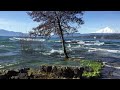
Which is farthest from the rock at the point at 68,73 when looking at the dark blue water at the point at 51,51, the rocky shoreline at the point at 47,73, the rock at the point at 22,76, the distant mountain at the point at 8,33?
the distant mountain at the point at 8,33

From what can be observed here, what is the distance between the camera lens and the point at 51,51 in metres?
3.41

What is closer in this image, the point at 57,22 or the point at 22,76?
the point at 22,76

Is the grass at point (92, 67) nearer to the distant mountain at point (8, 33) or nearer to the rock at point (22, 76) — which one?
the rock at point (22, 76)

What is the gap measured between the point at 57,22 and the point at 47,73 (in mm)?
753

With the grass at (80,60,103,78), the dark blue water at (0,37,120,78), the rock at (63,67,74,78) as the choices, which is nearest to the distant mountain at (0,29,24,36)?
the dark blue water at (0,37,120,78)

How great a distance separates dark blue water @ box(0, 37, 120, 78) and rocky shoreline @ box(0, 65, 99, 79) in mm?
70

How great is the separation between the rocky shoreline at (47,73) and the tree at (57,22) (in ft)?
0.78

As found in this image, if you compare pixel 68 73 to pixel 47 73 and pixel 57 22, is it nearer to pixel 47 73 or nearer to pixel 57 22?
pixel 47 73

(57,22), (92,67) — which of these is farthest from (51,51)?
(92,67)

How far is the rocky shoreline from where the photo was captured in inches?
131

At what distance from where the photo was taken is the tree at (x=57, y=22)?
340 centimetres
